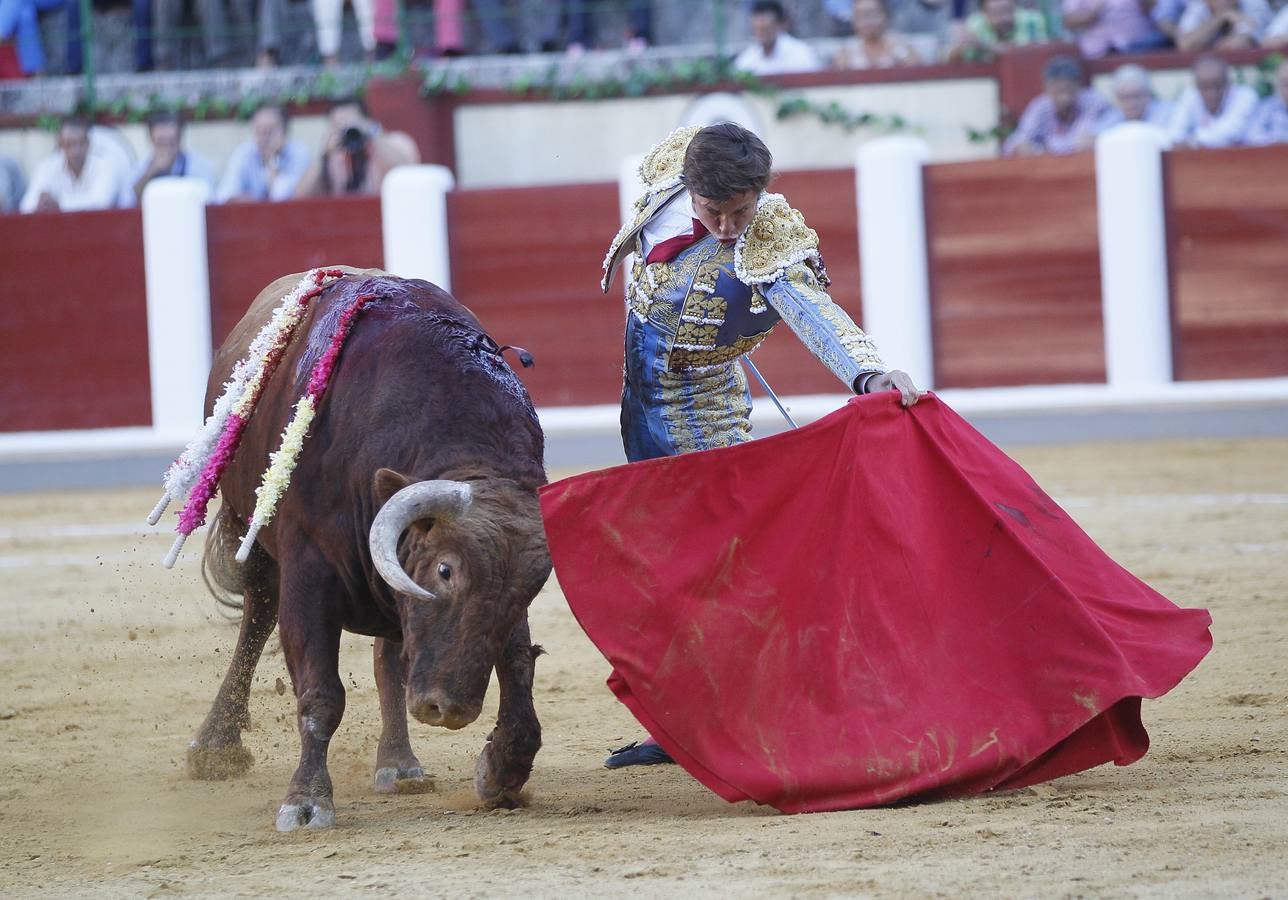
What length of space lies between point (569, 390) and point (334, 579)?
16.9 ft

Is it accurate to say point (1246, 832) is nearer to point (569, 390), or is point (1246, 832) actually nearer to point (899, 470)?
point (899, 470)

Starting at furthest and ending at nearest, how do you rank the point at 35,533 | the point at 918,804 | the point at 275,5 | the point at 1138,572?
the point at 275,5 → the point at 35,533 → the point at 1138,572 → the point at 918,804

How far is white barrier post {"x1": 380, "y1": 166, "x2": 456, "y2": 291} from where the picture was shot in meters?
8.13

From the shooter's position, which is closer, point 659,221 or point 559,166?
point 659,221

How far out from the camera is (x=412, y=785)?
328 cm

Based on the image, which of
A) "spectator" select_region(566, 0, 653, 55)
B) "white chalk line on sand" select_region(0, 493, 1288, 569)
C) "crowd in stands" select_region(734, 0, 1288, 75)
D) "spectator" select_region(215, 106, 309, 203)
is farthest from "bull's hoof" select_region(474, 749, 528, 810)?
"spectator" select_region(566, 0, 653, 55)

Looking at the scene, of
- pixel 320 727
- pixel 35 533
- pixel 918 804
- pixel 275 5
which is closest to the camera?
pixel 918 804

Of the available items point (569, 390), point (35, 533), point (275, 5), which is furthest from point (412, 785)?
point (275, 5)

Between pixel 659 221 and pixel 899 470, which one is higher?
pixel 659 221

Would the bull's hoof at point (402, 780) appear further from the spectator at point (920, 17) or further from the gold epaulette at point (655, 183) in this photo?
the spectator at point (920, 17)

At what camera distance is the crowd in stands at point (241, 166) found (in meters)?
8.41

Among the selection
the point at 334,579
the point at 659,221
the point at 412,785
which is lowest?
the point at 412,785

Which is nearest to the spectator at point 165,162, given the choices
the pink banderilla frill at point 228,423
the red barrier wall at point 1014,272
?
the red barrier wall at point 1014,272

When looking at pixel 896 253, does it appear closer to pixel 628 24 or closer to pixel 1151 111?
pixel 1151 111
